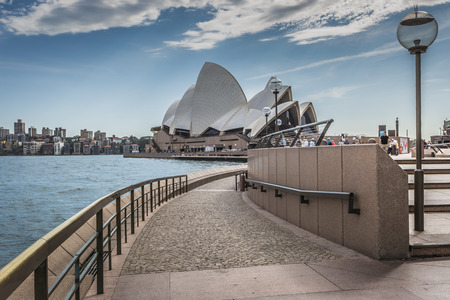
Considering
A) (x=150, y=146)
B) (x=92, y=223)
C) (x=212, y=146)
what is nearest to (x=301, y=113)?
(x=212, y=146)

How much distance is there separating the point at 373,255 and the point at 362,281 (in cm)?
85

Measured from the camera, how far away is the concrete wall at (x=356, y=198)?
13.2 feet

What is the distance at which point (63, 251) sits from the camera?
6.75 m

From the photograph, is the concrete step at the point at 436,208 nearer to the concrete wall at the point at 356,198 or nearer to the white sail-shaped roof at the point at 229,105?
the concrete wall at the point at 356,198

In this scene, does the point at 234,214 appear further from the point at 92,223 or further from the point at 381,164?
the point at 381,164

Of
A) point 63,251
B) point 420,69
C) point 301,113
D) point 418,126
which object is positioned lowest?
point 63,251

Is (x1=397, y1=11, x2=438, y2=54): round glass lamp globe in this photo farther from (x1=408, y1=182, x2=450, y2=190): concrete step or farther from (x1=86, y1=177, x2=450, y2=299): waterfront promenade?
(x1=408, y1=182, x2=450, y2=190): concrete step

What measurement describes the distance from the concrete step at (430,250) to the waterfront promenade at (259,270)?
0.14m

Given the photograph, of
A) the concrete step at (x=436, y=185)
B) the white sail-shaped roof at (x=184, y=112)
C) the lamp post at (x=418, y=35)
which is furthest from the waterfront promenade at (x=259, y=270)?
the white sail-shaped roof at (x=184, y=112)

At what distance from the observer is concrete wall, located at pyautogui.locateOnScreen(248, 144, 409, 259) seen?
4.02 meters

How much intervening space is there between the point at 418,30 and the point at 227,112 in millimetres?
78523

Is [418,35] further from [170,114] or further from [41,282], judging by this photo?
[170,114]

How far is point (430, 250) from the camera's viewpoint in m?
3.98

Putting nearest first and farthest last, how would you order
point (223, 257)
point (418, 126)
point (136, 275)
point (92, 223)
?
point (136, 275), point (223, 257), point (418, 126), point (92, 223)
